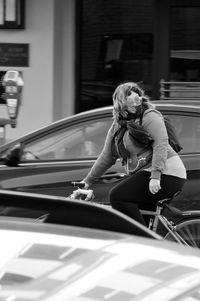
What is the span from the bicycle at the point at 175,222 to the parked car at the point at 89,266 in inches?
114

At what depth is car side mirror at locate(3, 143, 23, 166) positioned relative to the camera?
611 cm

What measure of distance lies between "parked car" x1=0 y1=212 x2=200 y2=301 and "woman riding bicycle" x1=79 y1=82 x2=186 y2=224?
2919mm

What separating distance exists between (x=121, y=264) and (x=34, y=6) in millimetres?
9591

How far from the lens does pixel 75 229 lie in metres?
2.42

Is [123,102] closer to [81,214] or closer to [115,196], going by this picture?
[115,196]

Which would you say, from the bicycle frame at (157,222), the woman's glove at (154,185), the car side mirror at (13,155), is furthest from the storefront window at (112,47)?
the woman's glove at (154,185)

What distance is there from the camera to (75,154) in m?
6.37

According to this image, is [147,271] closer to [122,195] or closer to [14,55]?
[122,195]

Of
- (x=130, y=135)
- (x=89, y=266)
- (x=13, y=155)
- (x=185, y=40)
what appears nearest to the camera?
(x=89, y=266)

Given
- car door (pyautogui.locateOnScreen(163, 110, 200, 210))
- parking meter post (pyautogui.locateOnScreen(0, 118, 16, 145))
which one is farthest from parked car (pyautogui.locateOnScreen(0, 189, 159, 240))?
parking meter post (pyautogui.locateOnScreen(0, 118, 16, 145))

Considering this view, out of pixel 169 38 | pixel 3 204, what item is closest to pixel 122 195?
pixel 3 204

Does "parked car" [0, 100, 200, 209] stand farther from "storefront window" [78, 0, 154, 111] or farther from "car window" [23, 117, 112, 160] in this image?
"storefront window" [78, 0, 154, 111]

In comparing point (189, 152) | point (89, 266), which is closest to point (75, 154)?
point (189, 152)

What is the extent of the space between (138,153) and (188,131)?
894 mm
